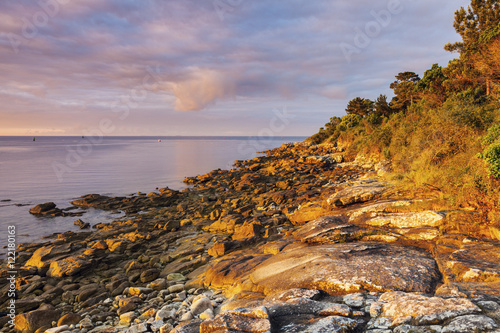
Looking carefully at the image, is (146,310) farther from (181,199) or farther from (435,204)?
(181,199)

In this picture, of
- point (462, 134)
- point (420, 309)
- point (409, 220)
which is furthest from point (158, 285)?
point (462, 134)

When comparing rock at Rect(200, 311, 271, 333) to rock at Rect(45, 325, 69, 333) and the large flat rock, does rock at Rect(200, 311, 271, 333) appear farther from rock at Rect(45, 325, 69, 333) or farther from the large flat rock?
rock at Rect(45, 325, 69, 333)

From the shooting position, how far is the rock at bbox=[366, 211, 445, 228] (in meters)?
9.68

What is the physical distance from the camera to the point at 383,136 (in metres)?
31.4

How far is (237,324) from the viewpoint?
4723mm

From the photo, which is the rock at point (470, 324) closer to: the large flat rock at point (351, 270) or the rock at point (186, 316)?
the large flat rock at point (351, 270)

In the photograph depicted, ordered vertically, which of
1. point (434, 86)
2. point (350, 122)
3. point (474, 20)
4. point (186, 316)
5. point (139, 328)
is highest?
point (474, 20)

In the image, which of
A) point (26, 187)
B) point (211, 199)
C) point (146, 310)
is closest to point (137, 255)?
point (146, 310)

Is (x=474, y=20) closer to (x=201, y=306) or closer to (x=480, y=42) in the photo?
(x=480, y=42)

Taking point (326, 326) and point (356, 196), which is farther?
point (356, 196)

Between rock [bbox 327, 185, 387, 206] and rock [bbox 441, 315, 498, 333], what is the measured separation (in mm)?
10124

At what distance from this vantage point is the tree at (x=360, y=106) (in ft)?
230

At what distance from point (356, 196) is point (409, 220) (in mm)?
4105

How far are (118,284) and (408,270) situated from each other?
991 cm
